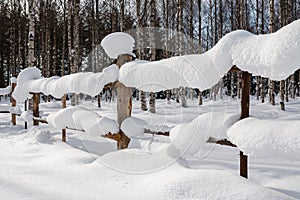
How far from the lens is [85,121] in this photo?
142 inches

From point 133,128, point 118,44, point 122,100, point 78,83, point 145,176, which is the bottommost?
point 145,176

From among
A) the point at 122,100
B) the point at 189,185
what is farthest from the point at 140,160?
the point at 122,100

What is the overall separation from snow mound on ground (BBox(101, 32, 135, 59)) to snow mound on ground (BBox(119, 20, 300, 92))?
587 millimetres

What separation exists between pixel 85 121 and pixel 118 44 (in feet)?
3.49

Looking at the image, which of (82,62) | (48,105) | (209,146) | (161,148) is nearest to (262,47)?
(161,148)

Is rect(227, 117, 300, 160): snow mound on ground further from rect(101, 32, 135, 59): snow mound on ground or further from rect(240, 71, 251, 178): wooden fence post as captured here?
rect(101, 32, 135, 59): snow mound on ground

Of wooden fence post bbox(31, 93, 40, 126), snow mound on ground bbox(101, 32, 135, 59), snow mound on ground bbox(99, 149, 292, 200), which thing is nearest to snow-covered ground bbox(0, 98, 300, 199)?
snow mound on ground bbox(99, 149, 292, 200)

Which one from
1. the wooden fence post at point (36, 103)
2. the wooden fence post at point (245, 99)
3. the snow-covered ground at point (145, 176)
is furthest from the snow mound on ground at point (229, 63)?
the wooden fence post at point (36, 103)

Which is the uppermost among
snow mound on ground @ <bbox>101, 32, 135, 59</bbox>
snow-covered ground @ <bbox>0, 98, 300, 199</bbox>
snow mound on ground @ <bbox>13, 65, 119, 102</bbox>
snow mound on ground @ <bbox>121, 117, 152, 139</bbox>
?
snow mound on ground @ <bbox>101, 32, 135, 59</bbox>

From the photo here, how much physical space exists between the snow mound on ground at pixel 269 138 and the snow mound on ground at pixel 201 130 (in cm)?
18

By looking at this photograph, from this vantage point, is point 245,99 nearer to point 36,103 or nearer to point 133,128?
point 133,128

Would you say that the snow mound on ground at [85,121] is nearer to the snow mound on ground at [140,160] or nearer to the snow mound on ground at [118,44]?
the snow mound on ground at [140,160]

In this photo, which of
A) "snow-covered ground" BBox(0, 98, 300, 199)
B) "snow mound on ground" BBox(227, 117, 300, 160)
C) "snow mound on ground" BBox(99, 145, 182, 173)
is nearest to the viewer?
"snow mound on ground" BBox(227, 117, 300, 160)

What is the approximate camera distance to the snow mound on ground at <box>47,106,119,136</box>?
11.3 ft
